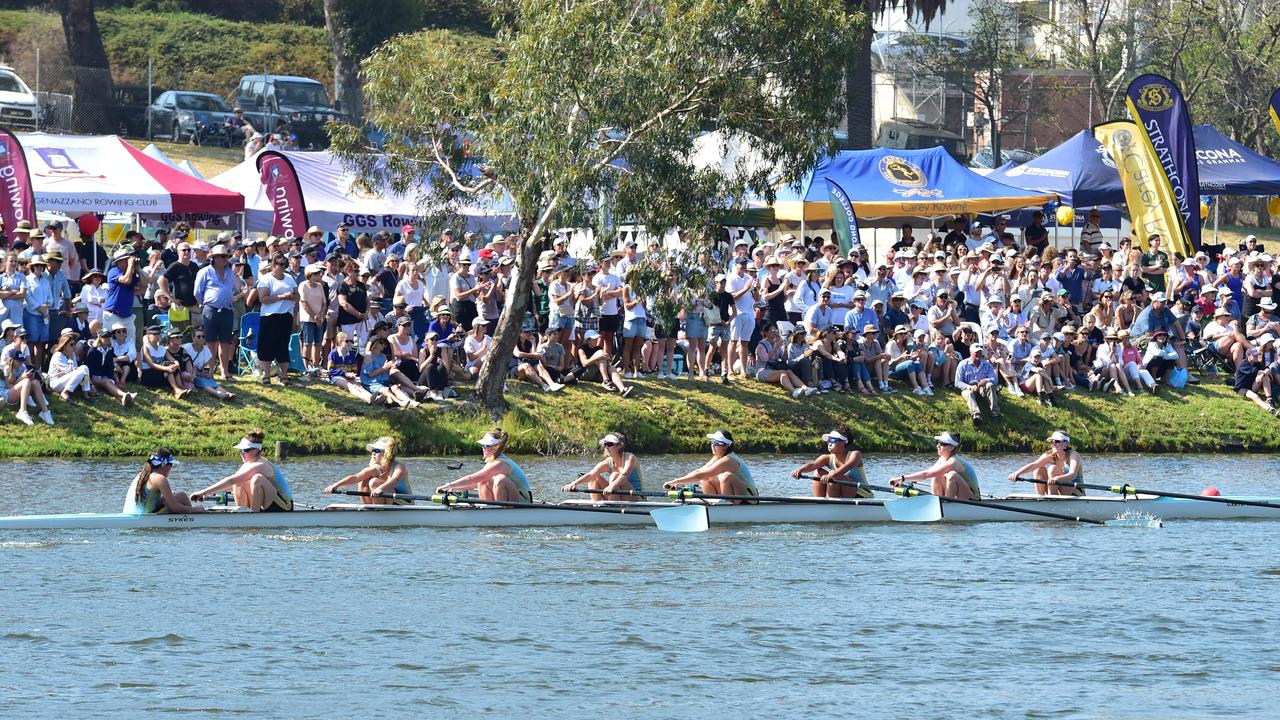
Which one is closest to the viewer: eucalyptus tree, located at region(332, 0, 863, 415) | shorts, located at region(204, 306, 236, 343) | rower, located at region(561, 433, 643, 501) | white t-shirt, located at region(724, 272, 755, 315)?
rower, located at region(561, 433, 643, 501)

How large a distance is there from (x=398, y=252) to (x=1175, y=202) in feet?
49.7

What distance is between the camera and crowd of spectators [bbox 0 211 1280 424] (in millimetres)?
24547

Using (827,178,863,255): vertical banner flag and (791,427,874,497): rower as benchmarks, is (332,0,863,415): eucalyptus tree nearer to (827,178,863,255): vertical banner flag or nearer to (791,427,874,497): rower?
(791,427,874,497): rower

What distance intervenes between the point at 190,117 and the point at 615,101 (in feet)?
82.5

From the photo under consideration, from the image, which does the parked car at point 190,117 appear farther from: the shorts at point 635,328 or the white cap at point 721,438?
the white cap at point 721,438

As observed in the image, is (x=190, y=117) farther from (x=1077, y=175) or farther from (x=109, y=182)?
(x=1077, y=175)

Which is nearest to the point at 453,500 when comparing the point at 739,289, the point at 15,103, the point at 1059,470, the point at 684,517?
the point at 684,517

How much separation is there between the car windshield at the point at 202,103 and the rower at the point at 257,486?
28117 mm

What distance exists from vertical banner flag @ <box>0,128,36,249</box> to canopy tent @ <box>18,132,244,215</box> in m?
0.95

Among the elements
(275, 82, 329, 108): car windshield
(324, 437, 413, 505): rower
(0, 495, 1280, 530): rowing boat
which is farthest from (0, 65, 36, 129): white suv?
(324, 437, 413, 505): rower

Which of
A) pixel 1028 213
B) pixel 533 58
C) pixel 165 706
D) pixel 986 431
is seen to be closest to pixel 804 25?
pixel 533 58

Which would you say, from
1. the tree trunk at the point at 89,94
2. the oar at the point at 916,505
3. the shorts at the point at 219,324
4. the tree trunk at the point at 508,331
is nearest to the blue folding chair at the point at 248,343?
the shorts at the point at 219,324

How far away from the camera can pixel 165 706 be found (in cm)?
1440

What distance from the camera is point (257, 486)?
65.2 ft
